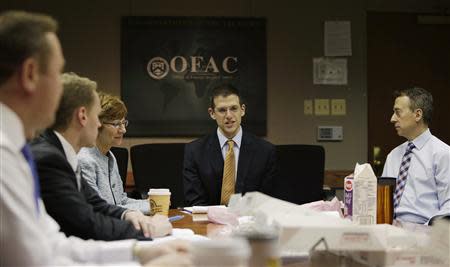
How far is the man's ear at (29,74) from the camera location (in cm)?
123

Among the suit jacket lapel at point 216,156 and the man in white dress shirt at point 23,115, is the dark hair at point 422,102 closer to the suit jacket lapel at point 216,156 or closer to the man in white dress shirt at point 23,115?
the suit jacket lapel at point 216,156

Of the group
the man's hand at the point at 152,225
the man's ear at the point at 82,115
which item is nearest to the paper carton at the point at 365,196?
the man's hand at the point at 152,225

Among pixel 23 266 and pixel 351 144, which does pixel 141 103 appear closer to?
pixel 351 144

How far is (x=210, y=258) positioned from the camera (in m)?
1.07

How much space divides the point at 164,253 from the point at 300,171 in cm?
286

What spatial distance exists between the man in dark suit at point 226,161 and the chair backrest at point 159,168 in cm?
51

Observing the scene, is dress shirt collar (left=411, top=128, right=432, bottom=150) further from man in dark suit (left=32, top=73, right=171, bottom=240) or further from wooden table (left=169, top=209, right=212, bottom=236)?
man in dark suit (left=32, top=73, right=171, bottom=240)

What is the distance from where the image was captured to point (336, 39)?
4844mm

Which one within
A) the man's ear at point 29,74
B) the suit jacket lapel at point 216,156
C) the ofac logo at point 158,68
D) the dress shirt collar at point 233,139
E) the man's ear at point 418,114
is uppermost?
the ofac logo at point 158,68

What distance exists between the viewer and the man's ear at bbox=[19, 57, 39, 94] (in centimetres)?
123

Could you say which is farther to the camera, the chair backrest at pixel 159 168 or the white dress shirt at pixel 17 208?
the chair backrest at pixel 159 168

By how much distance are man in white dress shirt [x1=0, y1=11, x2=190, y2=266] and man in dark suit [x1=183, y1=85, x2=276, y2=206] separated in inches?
83.2

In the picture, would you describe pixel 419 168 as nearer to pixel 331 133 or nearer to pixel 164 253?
pixel 331 133

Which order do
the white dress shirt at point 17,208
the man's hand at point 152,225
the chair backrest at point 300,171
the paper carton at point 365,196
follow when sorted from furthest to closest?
1. the chair backrest at point 300,171
2. the paper carton at point 365,196
3. the man's hand at point 152,225
4. the white dress shirt at point 17,208
